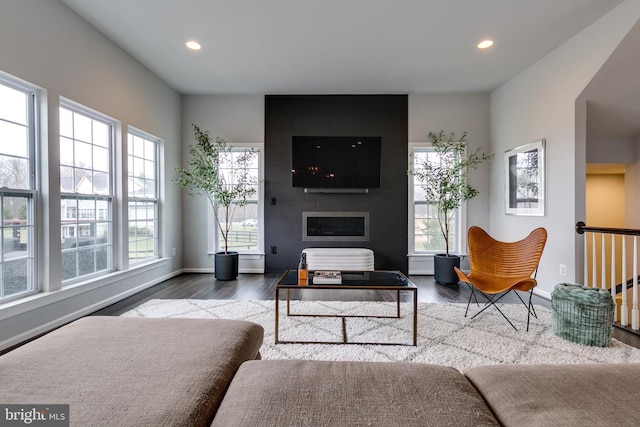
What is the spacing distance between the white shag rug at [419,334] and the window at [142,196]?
1011 mm

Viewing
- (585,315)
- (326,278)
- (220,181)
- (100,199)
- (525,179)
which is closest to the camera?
(585,315)

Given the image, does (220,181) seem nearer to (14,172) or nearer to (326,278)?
(14,172)

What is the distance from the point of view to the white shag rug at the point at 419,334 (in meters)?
2.05

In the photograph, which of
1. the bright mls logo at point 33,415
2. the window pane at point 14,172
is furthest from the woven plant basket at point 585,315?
the window pane at point 14,172

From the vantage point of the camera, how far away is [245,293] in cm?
366

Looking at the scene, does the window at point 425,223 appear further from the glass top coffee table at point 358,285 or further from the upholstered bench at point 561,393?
the upholstered bench at point 561,393

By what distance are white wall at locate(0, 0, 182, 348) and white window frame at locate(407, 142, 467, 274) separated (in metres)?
3.82

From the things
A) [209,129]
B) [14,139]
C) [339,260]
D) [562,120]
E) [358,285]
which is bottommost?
[339,260]

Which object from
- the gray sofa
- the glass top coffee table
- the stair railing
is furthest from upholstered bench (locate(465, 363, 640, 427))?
the stair railing

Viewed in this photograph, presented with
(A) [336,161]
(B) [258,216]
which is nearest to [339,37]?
(A) [336,161]

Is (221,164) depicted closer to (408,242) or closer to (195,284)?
(195,284)

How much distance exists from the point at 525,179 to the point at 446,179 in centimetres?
94

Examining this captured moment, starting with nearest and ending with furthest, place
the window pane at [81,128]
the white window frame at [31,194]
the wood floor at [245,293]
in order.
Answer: the white window frame at [31,194] → the window pane at [81,128] → the wood floor at [245,293]

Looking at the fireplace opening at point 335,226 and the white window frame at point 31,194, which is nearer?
the white window frame at point 31,194
